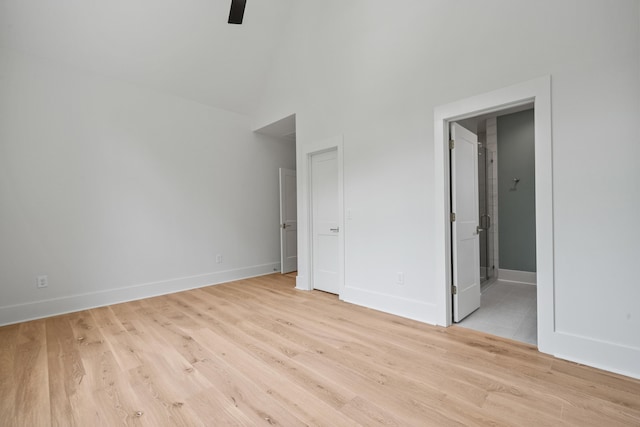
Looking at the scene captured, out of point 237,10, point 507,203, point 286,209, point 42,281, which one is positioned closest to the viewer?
point 237,10

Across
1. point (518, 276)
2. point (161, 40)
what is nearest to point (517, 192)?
point (518, 276)

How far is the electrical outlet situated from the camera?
3.20 metres

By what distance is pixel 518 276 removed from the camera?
14.5 feet

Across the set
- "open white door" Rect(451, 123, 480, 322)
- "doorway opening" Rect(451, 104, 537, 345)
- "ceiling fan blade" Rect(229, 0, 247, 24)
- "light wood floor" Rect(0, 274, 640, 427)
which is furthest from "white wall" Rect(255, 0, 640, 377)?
"doorway opening" Rect(451, 104, 537, 345)

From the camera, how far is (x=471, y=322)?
282 cm

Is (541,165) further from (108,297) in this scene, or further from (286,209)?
(108,297)

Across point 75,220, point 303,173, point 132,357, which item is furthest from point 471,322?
point 75,220

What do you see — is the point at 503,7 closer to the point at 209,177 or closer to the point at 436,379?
the point at 436,379

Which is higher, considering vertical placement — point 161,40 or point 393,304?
point 161,40

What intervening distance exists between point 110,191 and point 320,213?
278 centimetres

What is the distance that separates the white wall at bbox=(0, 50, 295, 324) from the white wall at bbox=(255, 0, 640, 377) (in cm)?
145

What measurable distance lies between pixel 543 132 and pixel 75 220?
16.0 feet

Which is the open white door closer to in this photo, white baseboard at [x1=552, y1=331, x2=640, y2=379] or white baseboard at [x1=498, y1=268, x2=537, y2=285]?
white baseboard at [x1=552, y1=331, x2=640, y2=379]

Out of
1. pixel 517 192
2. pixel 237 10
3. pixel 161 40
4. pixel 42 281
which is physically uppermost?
pixel 161 40
